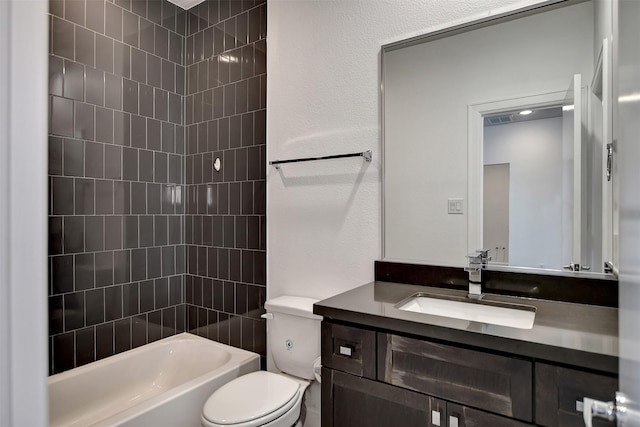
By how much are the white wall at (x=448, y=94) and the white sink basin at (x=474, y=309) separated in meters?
0.21

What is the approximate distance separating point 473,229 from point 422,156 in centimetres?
40

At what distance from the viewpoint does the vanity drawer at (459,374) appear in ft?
3.12

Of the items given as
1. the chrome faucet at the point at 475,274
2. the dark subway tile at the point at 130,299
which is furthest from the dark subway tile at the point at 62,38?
the chrome faucet at the point at 475,274

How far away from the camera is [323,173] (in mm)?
1951

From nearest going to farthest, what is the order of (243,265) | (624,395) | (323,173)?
(624,395) < (323,173) < (243,265)

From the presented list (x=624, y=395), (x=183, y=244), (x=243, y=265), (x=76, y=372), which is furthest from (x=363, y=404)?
(x=183, y=244)

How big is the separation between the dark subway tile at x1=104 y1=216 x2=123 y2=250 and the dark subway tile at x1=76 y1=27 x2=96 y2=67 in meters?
0.92

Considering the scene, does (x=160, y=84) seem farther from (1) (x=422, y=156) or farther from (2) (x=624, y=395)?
(2) (x=624, y=395)

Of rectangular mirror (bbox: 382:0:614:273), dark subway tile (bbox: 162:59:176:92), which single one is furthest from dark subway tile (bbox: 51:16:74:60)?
rectangular mirror (bbox: 382:0:614:273)

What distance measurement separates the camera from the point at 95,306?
2.17 m

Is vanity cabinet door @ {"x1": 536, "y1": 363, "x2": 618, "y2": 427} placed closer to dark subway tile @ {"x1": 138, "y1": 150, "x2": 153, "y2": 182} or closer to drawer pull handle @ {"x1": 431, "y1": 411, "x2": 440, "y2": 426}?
drawer pull handle @ {"x1": 431, "y1": 411, "x2": 440, "y2": 426}

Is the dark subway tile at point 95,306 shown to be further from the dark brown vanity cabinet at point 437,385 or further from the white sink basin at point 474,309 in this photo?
the white sink basin at point 474,309

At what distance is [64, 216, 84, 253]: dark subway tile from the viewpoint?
2.04m

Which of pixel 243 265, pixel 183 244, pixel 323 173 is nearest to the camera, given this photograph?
pixel 323 173
